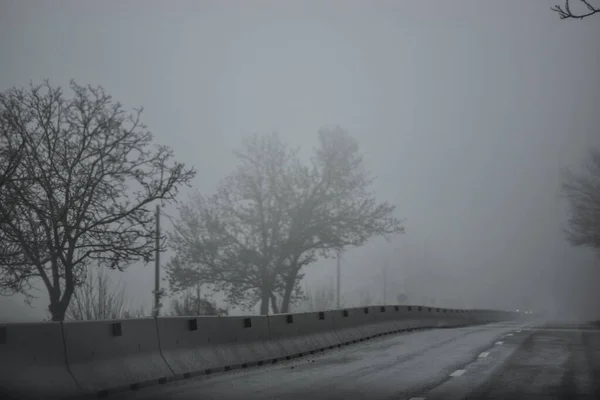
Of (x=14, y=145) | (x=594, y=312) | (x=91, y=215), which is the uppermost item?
(x=14, y=145)

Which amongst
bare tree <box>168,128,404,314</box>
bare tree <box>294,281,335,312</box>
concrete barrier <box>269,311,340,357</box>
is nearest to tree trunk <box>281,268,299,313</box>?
bare tree <box>168,128,404,314</box>

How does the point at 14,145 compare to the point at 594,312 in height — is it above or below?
above

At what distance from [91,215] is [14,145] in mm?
2962

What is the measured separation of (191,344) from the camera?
12.2 metres

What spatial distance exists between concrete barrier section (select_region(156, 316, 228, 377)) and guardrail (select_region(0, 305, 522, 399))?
0.02 metres

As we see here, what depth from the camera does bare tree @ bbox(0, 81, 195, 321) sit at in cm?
2141

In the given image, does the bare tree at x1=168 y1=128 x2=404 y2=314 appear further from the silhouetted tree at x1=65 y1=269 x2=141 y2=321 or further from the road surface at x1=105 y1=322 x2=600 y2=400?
the road surface at x1=105 y1=322 x2=600 y2=400

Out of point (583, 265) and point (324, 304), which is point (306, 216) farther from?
point (583, 265)

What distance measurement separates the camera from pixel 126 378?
10125 mm

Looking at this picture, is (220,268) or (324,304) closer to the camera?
(220,268)

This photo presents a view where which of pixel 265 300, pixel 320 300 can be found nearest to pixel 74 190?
pixel 265 300

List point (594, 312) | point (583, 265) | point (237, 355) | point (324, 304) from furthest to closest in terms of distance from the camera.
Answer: point (583, 265)
point (594, 312)
point (324, 304)
point (237, 355)

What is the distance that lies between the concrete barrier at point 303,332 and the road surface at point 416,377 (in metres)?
0.59

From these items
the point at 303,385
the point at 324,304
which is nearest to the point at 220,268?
the point at 324,304
